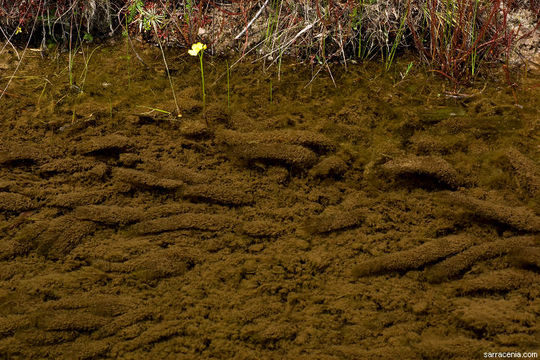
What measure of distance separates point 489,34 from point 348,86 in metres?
0.87

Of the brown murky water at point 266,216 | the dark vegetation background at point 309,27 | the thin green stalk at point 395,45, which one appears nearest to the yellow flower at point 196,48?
the brown murky water at point 266,216

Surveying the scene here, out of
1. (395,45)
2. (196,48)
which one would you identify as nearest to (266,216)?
(196,48)

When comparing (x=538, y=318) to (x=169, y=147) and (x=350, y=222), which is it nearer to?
(x=350, y=222)

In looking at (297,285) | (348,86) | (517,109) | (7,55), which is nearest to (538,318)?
(297,285)

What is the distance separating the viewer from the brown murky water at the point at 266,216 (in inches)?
57.1

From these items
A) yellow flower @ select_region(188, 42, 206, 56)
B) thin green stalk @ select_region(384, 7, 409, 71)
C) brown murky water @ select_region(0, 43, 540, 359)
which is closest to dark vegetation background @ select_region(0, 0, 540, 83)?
thin green stalk @ select_region(384, 7, 409, 71)

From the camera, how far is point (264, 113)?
218 cm

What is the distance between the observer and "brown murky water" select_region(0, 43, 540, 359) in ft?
4.76

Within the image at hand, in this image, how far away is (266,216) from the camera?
5.83 feet

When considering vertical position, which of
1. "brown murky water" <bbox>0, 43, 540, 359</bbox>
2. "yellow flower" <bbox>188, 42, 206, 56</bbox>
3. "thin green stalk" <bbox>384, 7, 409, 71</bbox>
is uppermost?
"thin green stalk" <bbox>384, 7, 409, 71</bbox>

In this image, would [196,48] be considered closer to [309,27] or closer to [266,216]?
[309,27]

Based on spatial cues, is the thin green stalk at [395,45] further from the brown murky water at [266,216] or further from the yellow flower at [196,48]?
the yellow flower at [196,48]

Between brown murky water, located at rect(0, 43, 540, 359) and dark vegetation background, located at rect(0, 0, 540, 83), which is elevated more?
dark vegetation background, located at rect(0, 0, 540, 83)

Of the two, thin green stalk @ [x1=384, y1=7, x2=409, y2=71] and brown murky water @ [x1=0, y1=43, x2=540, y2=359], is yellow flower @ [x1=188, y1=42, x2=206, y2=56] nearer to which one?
brown murky water @ [x1=0, y1=43, x2=540, y2=359]
